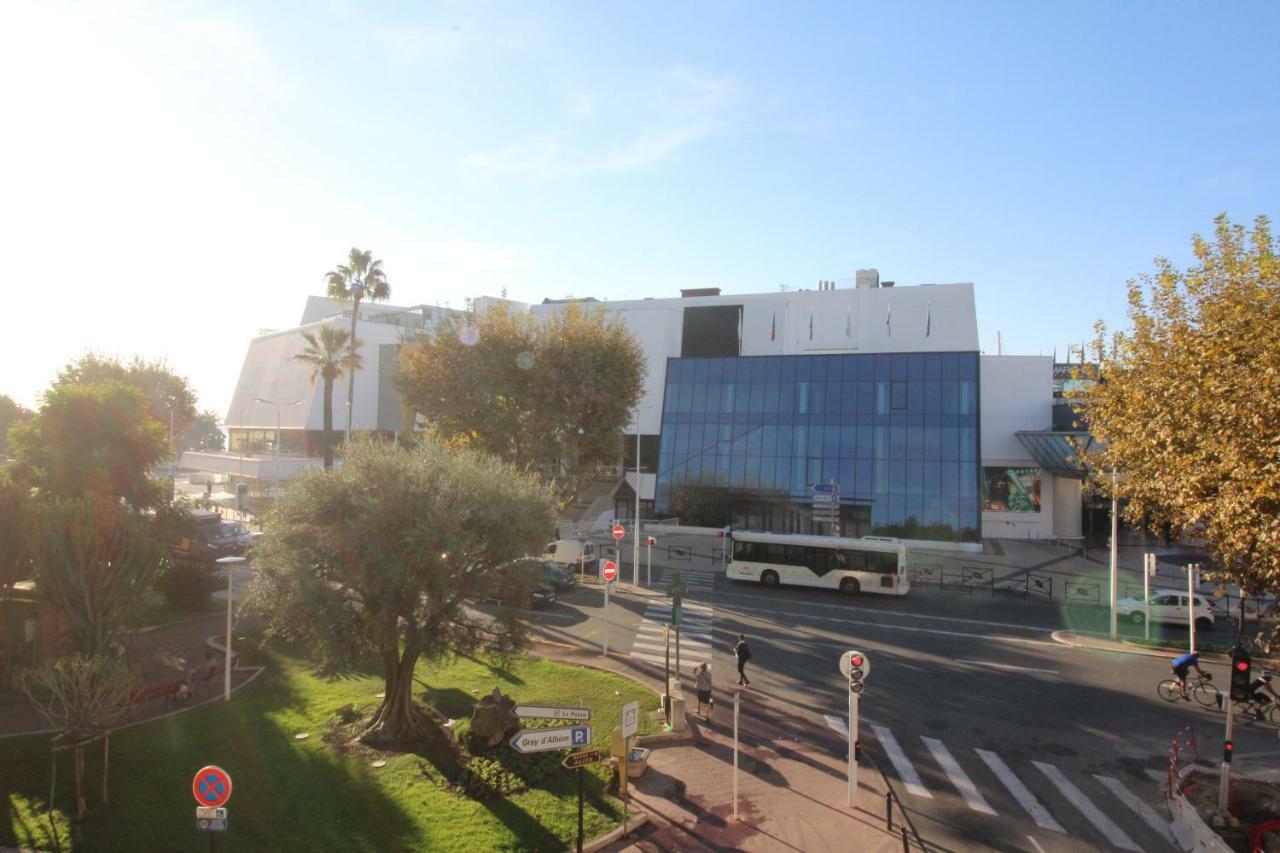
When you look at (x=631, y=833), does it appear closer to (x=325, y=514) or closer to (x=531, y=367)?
(x=325, y=514)

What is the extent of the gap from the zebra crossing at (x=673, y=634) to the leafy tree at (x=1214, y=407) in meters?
11.2

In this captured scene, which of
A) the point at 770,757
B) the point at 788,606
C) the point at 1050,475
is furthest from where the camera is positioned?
the point at 1050,475

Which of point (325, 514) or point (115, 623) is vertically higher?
point (325, 514)

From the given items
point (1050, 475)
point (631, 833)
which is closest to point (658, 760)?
point (631, 833)

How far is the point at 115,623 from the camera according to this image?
17.4 meters

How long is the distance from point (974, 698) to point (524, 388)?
72.7 ft

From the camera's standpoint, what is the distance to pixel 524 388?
34.5m

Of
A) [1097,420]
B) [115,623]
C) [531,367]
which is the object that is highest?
[531,367]

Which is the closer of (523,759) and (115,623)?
(523,759)

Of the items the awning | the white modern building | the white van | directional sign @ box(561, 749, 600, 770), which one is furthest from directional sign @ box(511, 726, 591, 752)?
the awning

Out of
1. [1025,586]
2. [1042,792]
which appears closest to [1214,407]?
[1042,792]

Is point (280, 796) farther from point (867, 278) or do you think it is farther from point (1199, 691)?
point (867, 278)

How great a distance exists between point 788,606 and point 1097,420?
42.8 ft

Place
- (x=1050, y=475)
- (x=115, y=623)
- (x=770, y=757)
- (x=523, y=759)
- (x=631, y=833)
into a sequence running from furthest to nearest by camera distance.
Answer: (x=1050, y=475) < (x=115, y=623) < (x=770, y=757) < (x=523, y=759) < (x=631, y=833)
